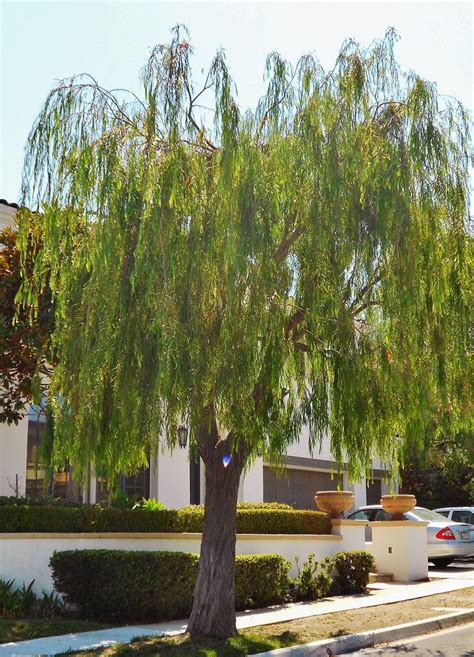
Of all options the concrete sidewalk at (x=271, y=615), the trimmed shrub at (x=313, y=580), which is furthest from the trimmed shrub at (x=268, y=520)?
the concrete sidewalk at (x=271, y=615)

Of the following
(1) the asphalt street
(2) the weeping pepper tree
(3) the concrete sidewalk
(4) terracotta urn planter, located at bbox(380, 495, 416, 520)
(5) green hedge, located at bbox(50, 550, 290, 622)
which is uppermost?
(2) the weeping pepper tree

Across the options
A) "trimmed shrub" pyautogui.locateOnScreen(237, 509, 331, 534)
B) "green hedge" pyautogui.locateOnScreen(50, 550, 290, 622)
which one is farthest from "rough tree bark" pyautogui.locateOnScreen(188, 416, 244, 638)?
"trimmed shrub" pyautogui.locateOnScreen(237, 509, 331, 534)

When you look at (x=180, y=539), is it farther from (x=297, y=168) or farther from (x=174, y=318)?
(x=297, y=168)

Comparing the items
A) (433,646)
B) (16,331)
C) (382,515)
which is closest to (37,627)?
(16,331)

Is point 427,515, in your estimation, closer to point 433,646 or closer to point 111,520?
point 111,520

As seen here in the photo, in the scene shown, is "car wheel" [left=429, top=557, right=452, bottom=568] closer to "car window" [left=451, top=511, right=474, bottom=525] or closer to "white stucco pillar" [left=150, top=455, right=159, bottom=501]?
"car window" [left=451, top=511, right=474, bottom=525]

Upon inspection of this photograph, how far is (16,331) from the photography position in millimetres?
13398

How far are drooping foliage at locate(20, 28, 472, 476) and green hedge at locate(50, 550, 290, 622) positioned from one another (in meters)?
2.03

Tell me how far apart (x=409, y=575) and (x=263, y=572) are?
213 inches

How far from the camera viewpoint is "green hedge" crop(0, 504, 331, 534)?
12.9 meters

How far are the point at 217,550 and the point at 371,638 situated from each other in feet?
7.74

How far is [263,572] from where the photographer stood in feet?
44.9

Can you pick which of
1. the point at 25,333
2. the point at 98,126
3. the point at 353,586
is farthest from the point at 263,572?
the point at 98,126

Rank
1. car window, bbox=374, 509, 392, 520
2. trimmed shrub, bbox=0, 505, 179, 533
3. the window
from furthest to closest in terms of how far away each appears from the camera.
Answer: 1. car window, bbox=374, 509, 392, 520
2. the window
3. trimmed shrub, bbox=0, 505, 179, 533
